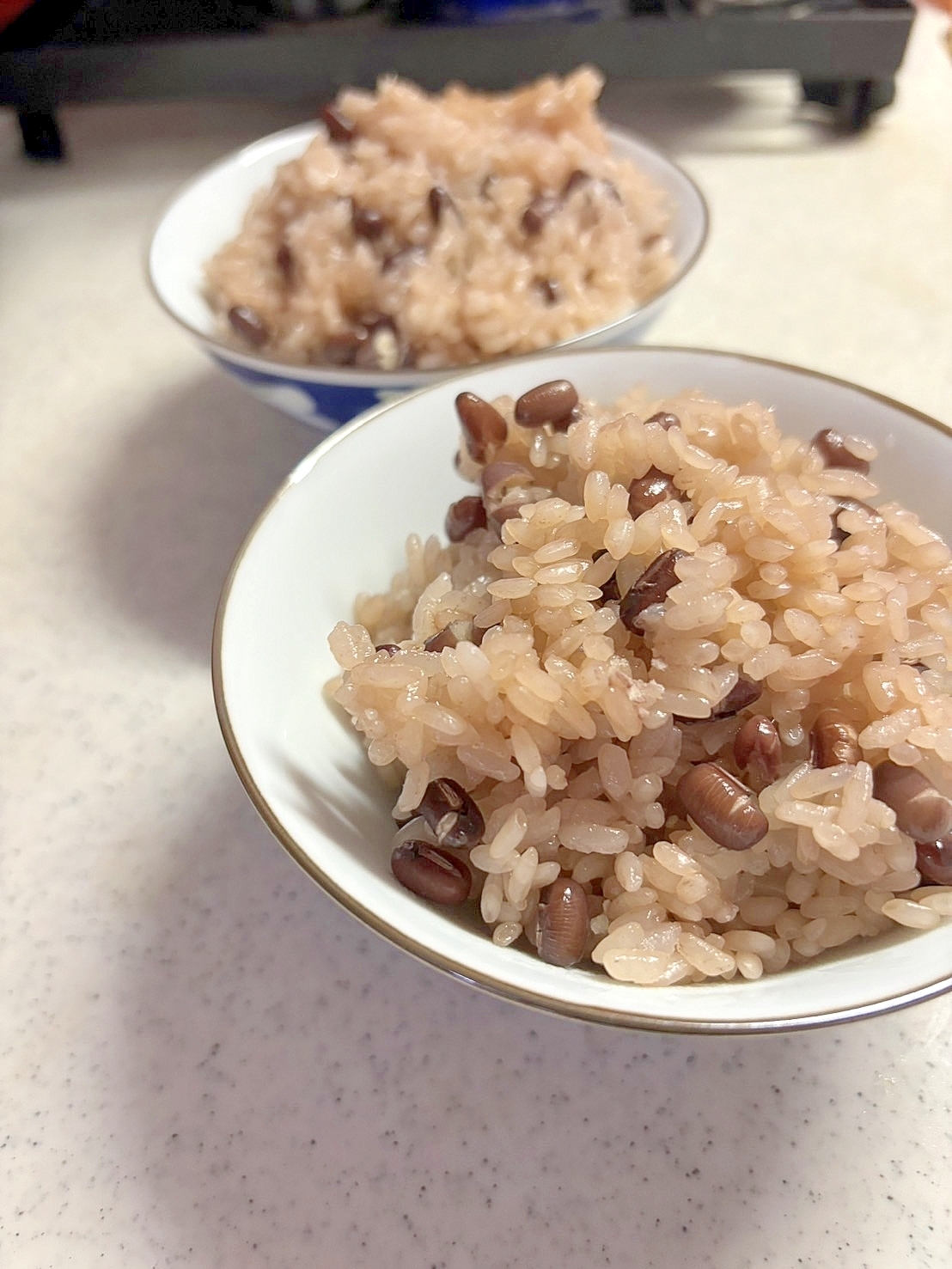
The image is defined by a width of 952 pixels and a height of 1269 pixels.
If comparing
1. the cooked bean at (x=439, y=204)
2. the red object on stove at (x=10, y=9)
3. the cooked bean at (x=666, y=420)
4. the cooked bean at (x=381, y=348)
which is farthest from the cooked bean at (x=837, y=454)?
the red object on stove at (x=10, y=9)

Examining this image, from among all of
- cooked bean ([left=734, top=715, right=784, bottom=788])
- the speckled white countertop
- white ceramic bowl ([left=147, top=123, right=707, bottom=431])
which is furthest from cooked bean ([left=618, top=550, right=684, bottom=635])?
white ceramic bowl ([left=147, top=123, right=707, bottom=431])

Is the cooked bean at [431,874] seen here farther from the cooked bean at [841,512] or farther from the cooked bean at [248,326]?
the cooked bean at [248,326]

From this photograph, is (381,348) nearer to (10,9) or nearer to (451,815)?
(451,815)

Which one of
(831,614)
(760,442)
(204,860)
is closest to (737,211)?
(760,442)

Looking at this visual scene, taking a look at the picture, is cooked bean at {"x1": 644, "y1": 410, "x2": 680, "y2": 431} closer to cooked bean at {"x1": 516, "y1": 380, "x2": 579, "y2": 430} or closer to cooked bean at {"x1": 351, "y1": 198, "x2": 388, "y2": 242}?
cooked bean at {"x1": 516, "y1": 380, "x2": 579, "y2": 430}

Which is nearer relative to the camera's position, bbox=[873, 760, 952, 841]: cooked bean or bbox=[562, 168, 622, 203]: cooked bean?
bbox=[873, 760, 952, 841]: cooked bean
